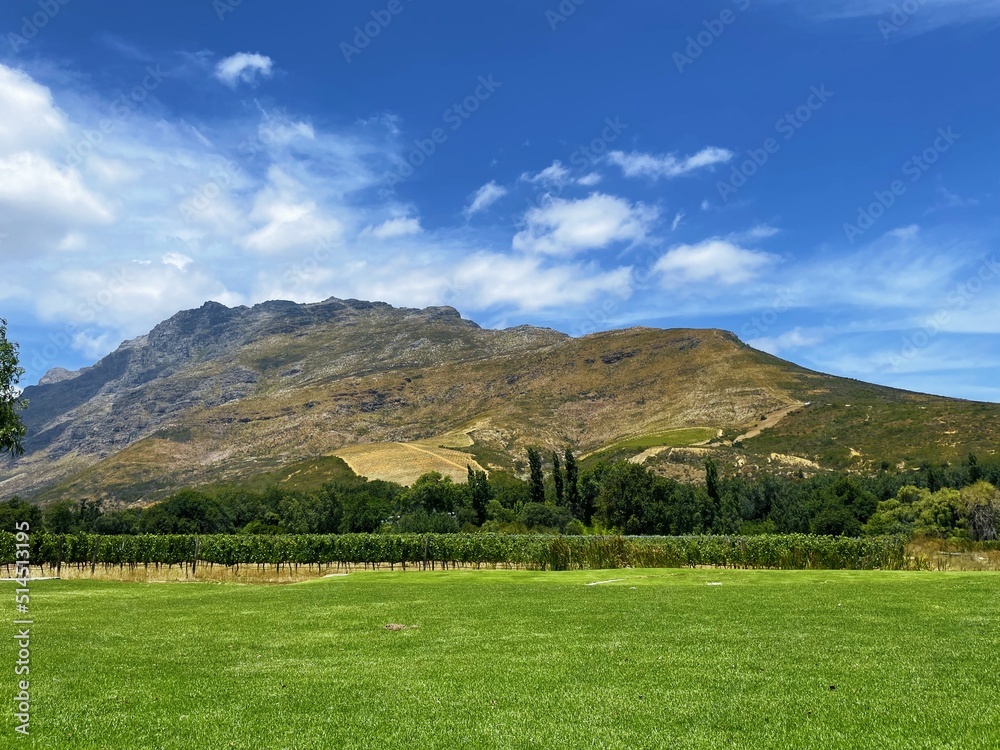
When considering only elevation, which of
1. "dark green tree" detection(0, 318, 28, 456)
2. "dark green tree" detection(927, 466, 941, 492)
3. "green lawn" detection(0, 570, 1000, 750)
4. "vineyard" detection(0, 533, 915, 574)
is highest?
"dark green tree" detection(0, 318, 28, 456)

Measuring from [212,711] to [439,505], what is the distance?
368ft

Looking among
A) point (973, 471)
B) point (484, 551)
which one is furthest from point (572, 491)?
point (484, 551)

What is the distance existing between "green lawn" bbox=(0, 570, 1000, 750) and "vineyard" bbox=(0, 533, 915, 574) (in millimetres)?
28478

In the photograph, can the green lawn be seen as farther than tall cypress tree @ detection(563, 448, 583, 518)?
No

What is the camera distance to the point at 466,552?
52656mm

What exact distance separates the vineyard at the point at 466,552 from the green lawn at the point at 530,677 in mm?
28478

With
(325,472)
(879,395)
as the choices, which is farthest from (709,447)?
(325,472)

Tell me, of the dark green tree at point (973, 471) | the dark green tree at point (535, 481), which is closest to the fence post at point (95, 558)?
the dark green tree at point (535, 481)

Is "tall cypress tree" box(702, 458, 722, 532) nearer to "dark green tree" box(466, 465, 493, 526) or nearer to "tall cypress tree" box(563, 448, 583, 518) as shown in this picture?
"tall cypress tree" box(563, 448, 583, 518)

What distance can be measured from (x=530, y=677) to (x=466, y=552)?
43472mm

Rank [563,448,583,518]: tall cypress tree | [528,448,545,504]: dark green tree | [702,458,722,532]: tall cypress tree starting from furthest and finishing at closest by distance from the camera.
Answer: [528,448,545,504]: dark green tree < [563,448,583,518]: tall cypress tree < [702,458,722,532]: tall cypress tree

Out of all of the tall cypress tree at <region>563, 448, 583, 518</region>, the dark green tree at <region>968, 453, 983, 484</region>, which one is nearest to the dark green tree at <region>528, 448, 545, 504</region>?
the tall cypress tree at <region>563, 448, 583, 518</region>

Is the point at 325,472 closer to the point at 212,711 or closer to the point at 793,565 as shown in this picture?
the point at 793,565

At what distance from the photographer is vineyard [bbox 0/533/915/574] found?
45.4m
